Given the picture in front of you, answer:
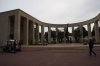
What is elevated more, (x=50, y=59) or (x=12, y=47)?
(x=12, y=47)

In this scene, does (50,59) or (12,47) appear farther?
(12,47)

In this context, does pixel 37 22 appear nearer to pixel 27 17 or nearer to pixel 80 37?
pixel 27 17

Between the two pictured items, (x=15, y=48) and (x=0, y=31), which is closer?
(x=15, y=48)

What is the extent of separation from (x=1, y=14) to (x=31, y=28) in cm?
1008

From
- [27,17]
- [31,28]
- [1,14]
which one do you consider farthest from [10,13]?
[31,28]

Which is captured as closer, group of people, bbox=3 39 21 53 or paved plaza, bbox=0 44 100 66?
paved plaza, bbox=0 44 100 66

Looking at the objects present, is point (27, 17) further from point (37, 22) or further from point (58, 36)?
point (58, 36)

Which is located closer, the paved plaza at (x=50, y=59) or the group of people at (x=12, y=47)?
the paved plaza at (x=50, y=59)

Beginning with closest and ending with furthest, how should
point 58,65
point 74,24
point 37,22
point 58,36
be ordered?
point 58,65, point 37,22, point 74,24, point 58,36

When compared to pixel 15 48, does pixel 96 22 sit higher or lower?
higher

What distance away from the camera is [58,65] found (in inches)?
329

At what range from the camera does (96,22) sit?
38500 millimetres

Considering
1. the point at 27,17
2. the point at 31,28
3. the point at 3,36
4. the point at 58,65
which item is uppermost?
the point at 27,17

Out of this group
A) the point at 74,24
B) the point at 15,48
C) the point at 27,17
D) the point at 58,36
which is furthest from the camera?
the point at 58,36
